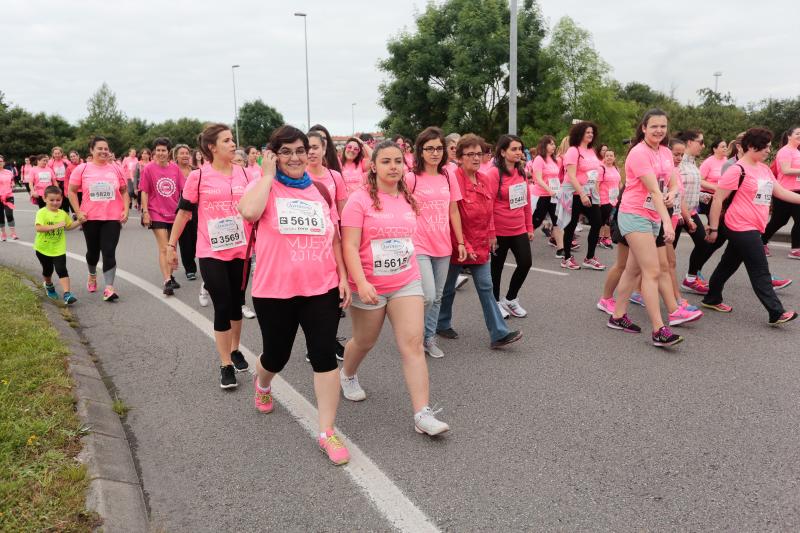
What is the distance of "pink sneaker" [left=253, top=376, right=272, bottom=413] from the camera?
3988mm

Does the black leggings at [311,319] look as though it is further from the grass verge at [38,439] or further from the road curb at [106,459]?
the grass verge at [38,439]

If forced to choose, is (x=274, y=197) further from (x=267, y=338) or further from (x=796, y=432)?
(x=796, y=432)

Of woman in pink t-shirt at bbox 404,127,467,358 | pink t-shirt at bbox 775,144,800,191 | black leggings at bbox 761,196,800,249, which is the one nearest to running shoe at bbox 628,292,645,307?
black leggings at bbox 761,196,800,249

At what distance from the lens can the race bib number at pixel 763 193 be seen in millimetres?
5848

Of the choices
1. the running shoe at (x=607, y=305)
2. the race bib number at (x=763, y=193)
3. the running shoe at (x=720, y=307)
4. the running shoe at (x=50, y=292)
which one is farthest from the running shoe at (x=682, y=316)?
the running shoe at (x=50, y=292)

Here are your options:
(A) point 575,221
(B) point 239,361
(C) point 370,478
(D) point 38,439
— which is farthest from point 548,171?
(D) point 38,439

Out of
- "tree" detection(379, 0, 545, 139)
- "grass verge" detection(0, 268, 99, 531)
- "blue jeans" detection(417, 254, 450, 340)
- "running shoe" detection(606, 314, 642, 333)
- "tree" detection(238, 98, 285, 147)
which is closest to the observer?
"grass verge" detection(0, 268, 99, 531)

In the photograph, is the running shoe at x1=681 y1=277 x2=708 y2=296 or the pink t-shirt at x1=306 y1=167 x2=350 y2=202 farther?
the running shoe at x1=681 y1=277 x2=708 y2=296

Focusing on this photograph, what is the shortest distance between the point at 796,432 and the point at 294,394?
10.7 ft

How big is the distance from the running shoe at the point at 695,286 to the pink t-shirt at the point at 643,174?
2310 mm

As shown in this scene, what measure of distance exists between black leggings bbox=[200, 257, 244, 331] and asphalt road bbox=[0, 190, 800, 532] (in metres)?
0.53

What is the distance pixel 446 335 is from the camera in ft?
18.8

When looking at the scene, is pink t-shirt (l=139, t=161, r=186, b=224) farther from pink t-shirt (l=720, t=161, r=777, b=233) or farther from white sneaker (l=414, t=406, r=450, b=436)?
pink t-shirt (l=720, t=161, r=777, b=233)

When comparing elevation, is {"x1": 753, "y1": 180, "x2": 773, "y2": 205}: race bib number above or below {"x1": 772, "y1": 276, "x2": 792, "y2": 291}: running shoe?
above
